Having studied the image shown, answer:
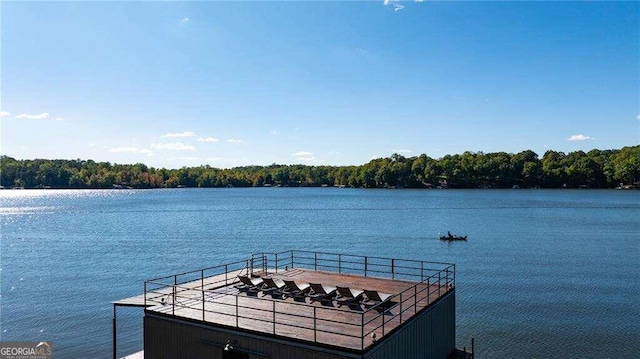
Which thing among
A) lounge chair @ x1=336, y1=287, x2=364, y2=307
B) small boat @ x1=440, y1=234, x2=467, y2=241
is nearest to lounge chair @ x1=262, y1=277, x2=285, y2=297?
lounge chair @ x1=336, y1=287, x2=364, y2=307

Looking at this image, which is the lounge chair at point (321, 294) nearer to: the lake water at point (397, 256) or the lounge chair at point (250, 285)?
the lounge chair at point (250, 285)

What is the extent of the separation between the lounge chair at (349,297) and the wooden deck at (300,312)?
0.79 feet

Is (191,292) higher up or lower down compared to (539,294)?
higher up

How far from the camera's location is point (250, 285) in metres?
20.7

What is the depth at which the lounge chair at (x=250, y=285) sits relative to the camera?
20016 millimetres

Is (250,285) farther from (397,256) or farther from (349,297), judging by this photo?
(397,256)

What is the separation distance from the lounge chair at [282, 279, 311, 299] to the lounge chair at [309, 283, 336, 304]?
315mm

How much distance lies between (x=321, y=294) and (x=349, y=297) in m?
1.13

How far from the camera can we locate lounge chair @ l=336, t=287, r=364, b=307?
18.0m

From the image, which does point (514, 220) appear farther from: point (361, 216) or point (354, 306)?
point (354, 306)

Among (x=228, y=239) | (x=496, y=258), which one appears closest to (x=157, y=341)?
(x=496, y=258)

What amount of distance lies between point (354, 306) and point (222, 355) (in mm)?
5064

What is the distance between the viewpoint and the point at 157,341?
1711 centimetres
